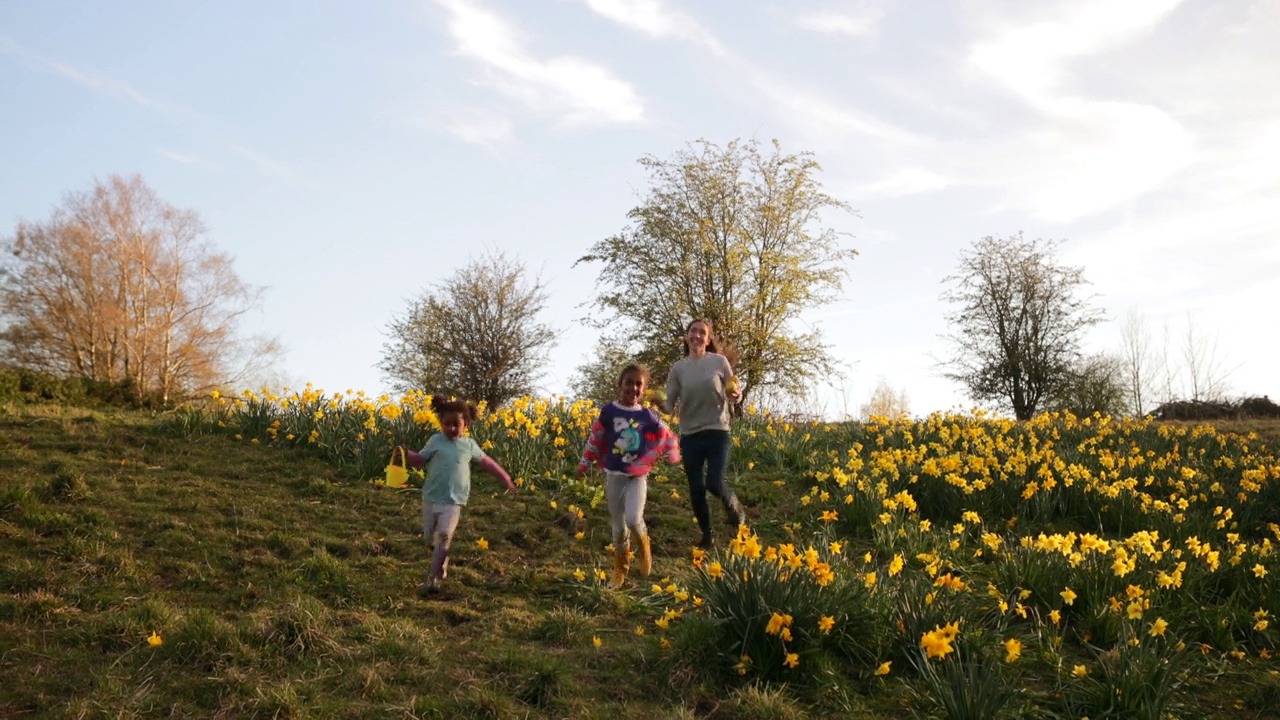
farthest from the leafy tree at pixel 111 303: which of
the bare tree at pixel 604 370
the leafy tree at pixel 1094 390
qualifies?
the leafy tree at pixel 1094 390

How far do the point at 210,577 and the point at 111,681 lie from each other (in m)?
1.68

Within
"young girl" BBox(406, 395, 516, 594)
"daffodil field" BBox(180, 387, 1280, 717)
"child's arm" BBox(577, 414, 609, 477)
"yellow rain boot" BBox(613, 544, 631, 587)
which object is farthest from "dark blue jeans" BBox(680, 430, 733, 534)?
"young girl" BBox(406, 395, 516, 594)

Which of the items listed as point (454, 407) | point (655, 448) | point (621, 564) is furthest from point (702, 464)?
point (454, 407)

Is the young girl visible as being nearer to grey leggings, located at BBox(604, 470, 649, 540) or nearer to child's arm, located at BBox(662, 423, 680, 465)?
grey leggings, located at BBox(604, 470, 649, 540)

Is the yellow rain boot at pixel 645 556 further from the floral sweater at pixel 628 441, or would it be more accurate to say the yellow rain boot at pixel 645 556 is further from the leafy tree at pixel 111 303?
the leafy tree at pixel 111 303

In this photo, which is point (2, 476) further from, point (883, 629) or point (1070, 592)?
point (1070, 592)

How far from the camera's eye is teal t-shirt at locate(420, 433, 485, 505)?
573 centimetres

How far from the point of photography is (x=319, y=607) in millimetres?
5102

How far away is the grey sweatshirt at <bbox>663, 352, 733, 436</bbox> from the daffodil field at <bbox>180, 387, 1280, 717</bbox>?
1044mm

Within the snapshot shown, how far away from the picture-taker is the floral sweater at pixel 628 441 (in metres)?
6.02

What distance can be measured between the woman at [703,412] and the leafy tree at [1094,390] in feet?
79.8

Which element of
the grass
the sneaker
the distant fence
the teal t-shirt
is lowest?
the grass

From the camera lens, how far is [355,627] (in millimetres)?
4980

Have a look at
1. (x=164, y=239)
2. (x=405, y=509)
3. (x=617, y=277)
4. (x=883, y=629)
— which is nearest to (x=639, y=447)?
(x=883, y=629)
